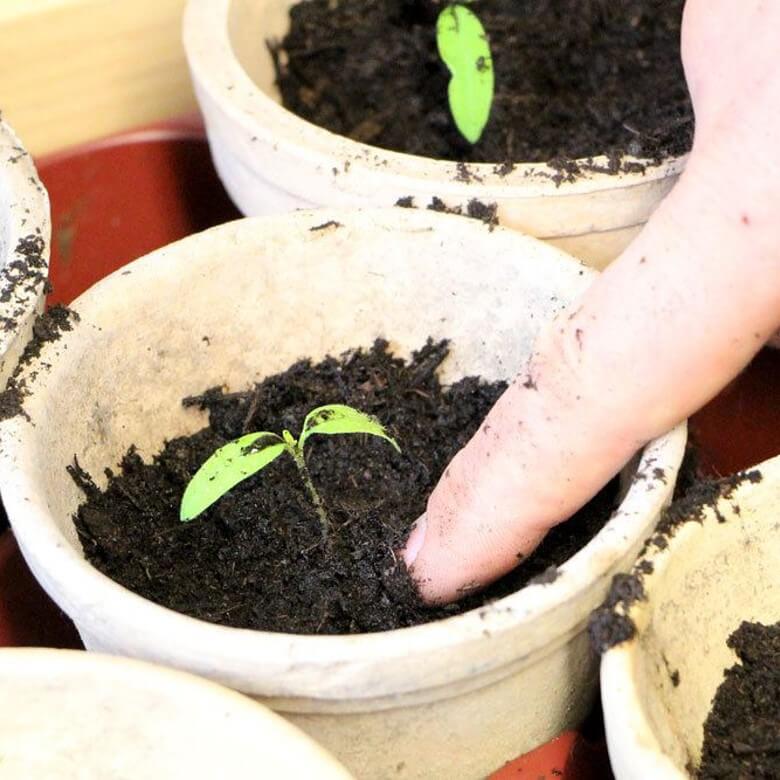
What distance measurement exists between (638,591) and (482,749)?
0.62 ft

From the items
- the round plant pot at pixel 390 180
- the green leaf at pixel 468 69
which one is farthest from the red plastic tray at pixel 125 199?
the green leaf at pixel 468 69

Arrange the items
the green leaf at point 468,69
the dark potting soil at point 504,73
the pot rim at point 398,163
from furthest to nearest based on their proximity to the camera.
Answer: the dark potting soil at point 504,73 < the green leaf at point 468,69 < the pot rim at point 398,163

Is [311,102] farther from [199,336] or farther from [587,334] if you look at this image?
[587,334]

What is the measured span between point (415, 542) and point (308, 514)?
11cm

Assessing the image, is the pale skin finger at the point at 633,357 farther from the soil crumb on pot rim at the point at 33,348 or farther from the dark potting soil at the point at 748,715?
the soil crumb on pot rim at the point at 33,348

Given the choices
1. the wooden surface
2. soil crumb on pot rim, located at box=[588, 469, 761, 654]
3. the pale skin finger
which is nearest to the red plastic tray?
the wooden surface

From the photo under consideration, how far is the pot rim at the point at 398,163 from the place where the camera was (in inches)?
45.6

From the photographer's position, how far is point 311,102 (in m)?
1.54

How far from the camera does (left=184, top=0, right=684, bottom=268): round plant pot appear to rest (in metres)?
1.16

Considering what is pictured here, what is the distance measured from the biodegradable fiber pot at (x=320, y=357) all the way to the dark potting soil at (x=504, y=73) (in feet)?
0.93

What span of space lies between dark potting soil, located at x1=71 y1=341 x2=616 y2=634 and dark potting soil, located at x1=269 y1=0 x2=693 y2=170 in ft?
1.17

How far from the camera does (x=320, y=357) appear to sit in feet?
4.10

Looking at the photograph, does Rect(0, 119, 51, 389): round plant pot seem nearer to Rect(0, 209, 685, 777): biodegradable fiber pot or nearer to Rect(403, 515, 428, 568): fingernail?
Rect(0, 209, 685, 777): biodegradable fiber pot

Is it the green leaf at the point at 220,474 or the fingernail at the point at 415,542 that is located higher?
the green leaf at the point at 220,474
